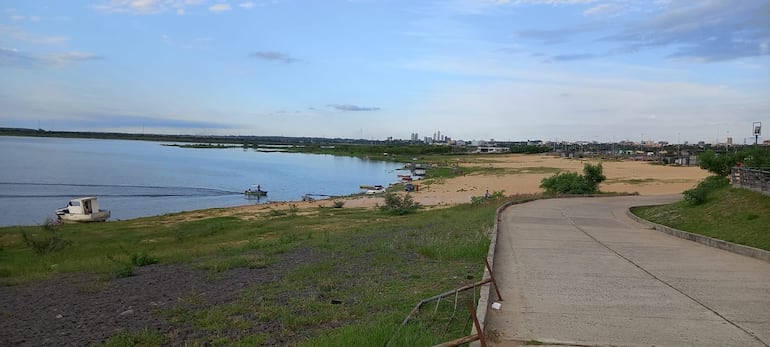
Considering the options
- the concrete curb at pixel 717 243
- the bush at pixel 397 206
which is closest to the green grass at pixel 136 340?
the concrete curb at pixel 717 243

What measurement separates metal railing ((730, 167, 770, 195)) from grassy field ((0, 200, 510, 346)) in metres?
9.77

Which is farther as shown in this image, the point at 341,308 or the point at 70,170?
the point at 70,170

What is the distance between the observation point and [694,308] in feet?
25.6

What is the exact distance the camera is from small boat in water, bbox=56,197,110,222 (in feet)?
116

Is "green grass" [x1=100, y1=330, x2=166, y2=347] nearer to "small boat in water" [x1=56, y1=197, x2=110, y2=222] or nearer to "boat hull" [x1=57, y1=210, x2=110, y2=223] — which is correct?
"boat hull" [x1=57, y1=210, x2=110, y2=223]

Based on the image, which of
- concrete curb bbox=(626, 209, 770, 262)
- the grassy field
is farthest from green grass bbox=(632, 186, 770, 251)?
the grassy field

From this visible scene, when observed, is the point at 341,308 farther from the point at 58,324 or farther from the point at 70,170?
the point at 70,170

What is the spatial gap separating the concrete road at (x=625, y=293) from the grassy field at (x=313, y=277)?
769 mm

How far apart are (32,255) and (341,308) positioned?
16.4m

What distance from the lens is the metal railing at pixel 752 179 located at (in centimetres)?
1983

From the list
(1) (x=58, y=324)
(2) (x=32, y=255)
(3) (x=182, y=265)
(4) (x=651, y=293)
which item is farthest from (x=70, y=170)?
(4) (x=651, y=293)

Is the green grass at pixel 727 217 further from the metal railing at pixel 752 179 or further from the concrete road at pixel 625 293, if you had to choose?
the concrete road at pixel 625 293

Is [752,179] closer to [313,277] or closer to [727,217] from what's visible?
[727,217]

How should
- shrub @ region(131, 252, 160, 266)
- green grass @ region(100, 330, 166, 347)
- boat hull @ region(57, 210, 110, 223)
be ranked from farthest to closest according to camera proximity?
boat hull @ region(57, 210, 110, 223), shrub @ region(131, 252, 160, 266), green grass @ region(100, 330, 166, 347)
